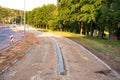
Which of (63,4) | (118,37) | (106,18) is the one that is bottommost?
(118,37)

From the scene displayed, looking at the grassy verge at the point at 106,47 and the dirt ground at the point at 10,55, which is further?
the grassy verge at the point at 106,47

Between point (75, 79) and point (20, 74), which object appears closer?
point (75, 79)

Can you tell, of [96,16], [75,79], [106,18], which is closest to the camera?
[75,79]

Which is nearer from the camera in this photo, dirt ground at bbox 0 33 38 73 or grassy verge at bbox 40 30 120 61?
dirt ground at bbox 0 33 38 73

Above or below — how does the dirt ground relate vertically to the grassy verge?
above

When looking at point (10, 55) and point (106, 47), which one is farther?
point (106, 47)

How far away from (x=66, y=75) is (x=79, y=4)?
125 ft

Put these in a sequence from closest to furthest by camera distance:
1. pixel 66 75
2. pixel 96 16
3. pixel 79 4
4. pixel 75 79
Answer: pixel 75 79 → pixel 66 75 → pixel 96 16 → pixel 79 4

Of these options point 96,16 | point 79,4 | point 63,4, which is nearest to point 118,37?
point 96,16

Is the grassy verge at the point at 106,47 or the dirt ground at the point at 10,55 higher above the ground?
the dirt ground at the point at 10,55

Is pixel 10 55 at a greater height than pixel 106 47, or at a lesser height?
greater

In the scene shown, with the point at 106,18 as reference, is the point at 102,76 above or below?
below

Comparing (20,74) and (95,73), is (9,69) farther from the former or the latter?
(95,73)

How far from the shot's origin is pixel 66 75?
36.9 feet
